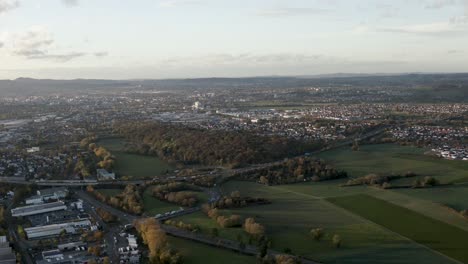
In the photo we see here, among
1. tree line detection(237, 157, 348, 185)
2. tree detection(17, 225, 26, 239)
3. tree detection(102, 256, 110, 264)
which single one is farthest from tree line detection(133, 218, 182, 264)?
tree line detection(237, 157, 348, 185)

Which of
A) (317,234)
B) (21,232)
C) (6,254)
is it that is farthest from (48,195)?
(317,234)

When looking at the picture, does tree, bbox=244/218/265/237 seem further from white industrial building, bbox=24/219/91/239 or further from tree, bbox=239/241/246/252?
white industrial building, bbox=24/219/91/239

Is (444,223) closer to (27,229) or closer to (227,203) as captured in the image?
(227,203)

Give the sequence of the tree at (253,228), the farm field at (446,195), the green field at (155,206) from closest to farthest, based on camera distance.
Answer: the tree at (253,228), the farm field at (446,195), the green field at (155,206)

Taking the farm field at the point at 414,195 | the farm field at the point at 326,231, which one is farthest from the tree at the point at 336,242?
the farm field at the point at 414,195

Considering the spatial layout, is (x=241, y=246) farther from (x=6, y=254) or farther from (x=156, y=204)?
(x=6, y=254)

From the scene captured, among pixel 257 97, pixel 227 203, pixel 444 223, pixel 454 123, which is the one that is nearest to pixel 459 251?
pixel 444 223

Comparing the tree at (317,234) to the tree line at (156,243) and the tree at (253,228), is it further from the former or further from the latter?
the tree line at (156,243)
